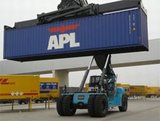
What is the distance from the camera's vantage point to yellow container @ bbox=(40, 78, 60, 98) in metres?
26.6

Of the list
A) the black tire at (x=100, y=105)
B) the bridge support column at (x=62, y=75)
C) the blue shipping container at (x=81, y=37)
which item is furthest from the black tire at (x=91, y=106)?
the bridge support column at (x=62, y=75)

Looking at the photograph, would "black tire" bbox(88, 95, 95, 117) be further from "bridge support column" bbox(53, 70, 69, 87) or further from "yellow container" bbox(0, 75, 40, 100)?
"bridge support column" bbox(53, 70, 69, 87)

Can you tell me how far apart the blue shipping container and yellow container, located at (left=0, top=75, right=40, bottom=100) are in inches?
66.7

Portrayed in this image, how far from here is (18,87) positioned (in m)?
22.4

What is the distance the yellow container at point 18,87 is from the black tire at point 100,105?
711cm

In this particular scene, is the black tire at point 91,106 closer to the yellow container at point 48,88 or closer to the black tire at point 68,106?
the black tire at point 68,106

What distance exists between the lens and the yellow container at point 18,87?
71.4ft

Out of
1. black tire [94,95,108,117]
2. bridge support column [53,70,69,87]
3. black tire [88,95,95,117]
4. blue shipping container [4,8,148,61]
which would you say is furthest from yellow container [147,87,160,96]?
black tire [88,95,95,117]

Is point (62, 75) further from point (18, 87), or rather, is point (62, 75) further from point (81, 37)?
point (81, 37)

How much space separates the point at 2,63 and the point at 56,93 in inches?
1048

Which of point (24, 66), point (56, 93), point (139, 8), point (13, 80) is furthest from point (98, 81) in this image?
point (24, 66)

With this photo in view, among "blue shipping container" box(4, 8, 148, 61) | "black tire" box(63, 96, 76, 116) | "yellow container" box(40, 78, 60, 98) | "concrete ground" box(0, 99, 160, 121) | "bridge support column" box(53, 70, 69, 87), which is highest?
"blue shipping container" box(4, 8, 148, 61)

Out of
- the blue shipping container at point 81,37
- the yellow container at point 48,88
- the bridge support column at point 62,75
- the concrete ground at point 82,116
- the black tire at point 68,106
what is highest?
the blue shipping container at point 81,37

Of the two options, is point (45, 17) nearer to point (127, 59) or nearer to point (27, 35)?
point (27, 35)
